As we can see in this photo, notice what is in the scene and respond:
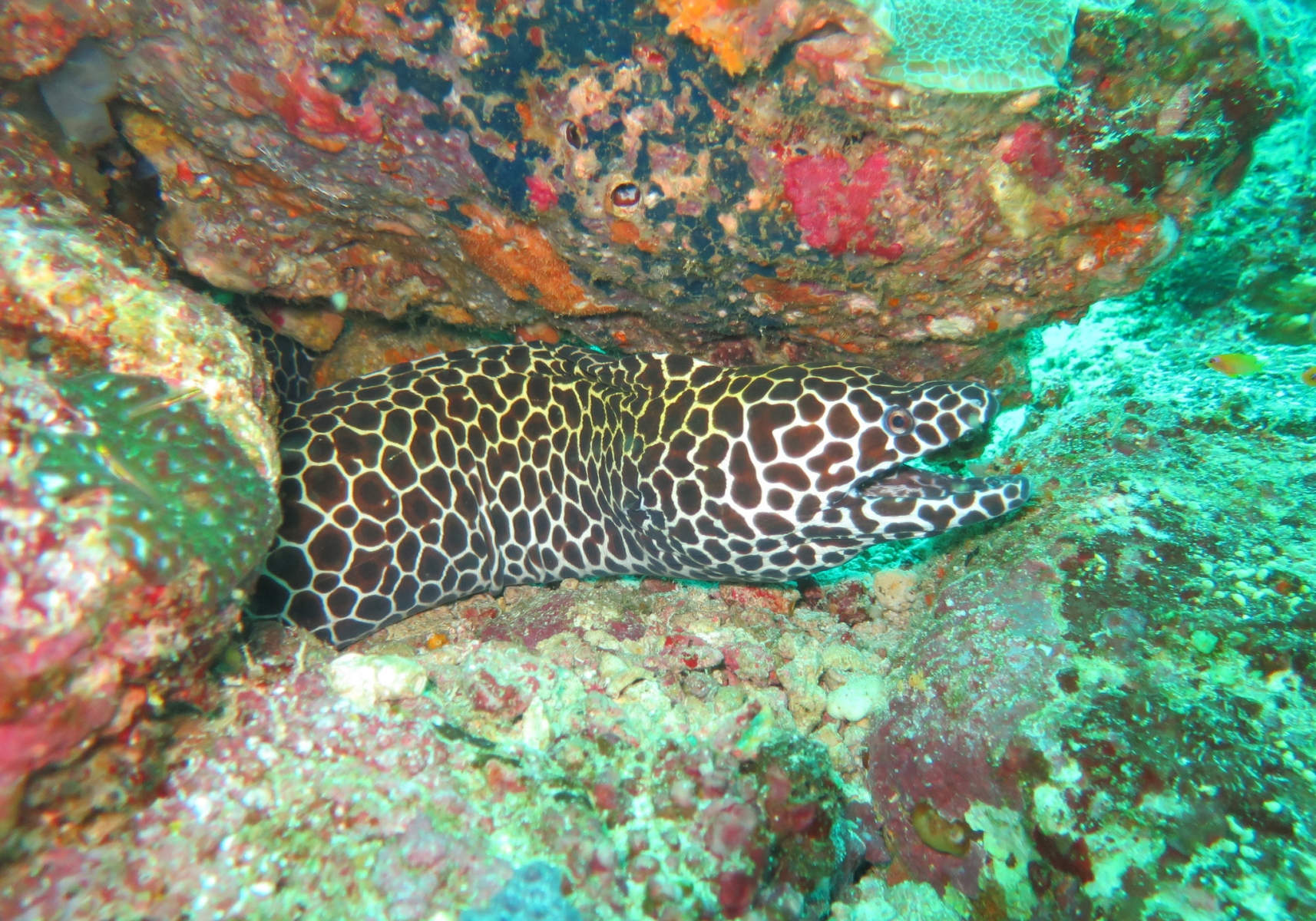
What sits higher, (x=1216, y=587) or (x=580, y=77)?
(x=580, y=77)

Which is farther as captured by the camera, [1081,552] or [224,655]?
[1081,552]

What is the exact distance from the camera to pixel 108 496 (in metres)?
1.55

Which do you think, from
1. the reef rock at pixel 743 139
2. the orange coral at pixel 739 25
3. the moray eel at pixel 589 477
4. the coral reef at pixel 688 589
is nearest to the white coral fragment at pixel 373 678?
the coral reef at pixel 688 589

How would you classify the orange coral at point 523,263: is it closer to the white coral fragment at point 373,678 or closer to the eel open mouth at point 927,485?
the eel open mouth at point 927,485

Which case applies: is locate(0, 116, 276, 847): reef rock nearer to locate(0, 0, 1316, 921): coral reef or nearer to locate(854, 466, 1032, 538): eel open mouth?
locate(0, 0, 1316, 921): coral reef

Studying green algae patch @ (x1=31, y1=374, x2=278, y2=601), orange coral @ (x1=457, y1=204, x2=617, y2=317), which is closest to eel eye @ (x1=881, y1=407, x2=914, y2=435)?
orange coral @ (x1=457, y1=204, x2=617, y2=317)

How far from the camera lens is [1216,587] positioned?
255 cm

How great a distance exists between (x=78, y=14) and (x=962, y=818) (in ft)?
15.9

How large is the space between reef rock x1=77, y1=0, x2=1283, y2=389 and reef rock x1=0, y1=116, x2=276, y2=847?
988mm

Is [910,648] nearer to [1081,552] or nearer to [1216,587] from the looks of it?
[1081,552]

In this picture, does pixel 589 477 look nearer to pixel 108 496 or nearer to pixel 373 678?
pixel 373 678

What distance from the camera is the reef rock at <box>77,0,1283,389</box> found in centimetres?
240

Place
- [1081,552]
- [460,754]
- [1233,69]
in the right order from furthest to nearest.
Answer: [1081,552]
[1233,69]
[460,754]

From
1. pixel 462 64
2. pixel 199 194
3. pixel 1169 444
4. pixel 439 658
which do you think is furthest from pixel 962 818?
pixel 199 194
